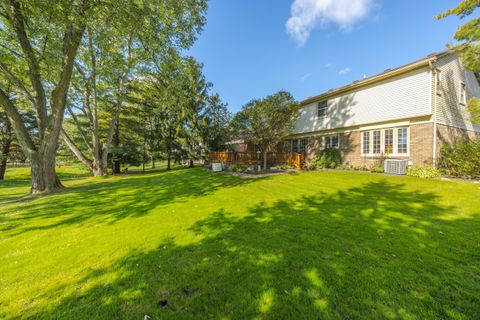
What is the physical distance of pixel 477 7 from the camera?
28.6 feet

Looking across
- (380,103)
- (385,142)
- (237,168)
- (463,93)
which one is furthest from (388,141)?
(237,168)

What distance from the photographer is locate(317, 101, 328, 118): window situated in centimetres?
1516

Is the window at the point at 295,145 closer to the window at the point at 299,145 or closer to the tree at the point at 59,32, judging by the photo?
the window at the point at 299,145

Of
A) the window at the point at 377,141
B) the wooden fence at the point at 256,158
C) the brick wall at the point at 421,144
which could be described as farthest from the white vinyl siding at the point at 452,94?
the wooden fence at the point at 256,158

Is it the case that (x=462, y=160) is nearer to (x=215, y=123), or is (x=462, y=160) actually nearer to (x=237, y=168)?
(x=237, y=168)

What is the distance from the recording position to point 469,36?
922cm

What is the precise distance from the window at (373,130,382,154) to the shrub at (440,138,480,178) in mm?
2836

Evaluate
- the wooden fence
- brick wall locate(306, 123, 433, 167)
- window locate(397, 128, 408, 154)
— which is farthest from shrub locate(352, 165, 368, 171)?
the wooden fence

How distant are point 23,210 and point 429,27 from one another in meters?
21.8

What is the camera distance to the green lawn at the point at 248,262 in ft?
6.84

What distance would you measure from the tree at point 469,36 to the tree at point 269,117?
27.2 ft

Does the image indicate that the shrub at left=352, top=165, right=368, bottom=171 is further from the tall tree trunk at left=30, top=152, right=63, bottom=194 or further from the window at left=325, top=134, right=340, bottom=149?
the tall tree trunk at left=30, top=152, right=63, bottom=194

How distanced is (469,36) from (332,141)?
Answer: 8.36 meters

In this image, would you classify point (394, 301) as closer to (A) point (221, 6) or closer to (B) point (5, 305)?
(B) point (5, 305)
